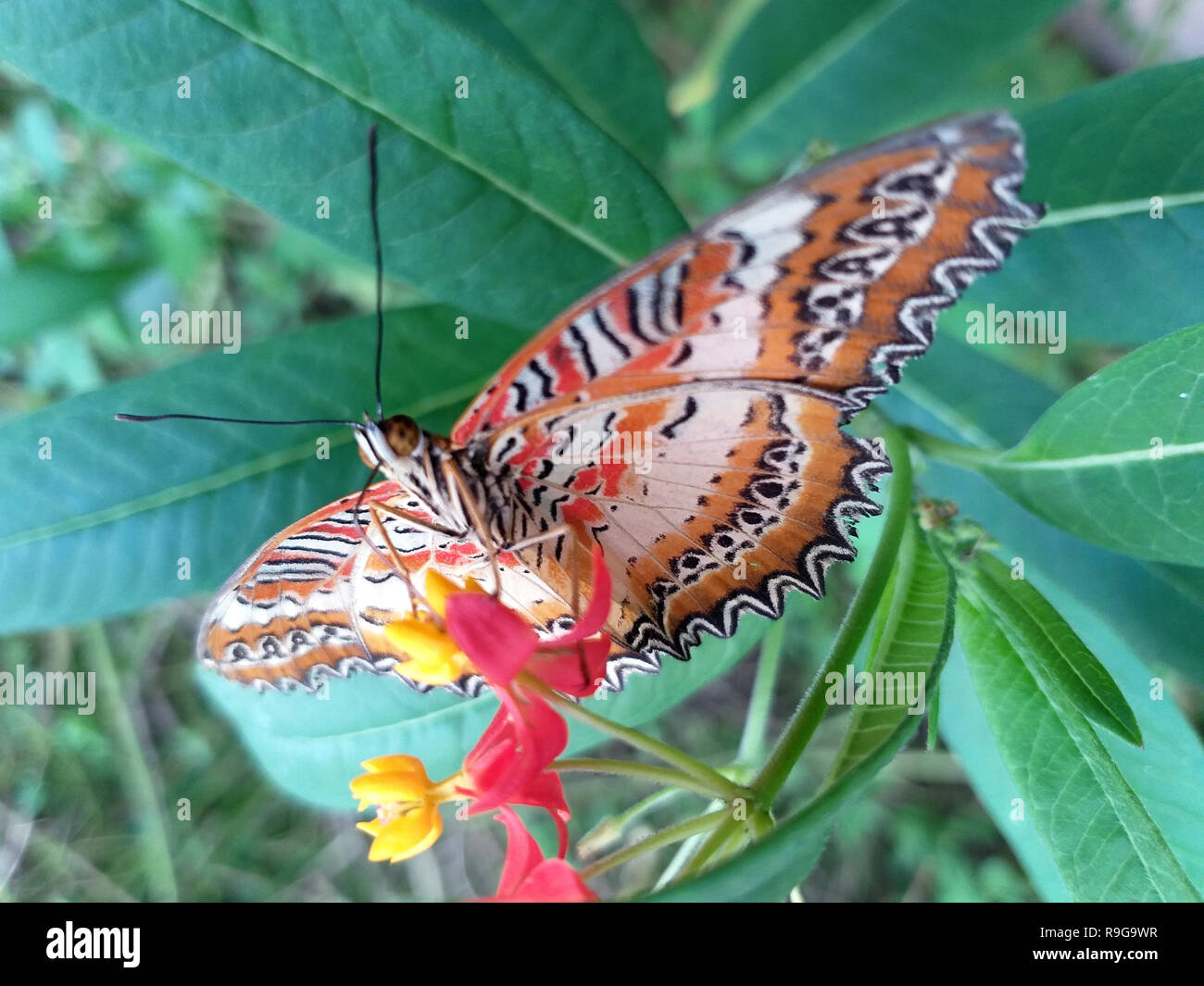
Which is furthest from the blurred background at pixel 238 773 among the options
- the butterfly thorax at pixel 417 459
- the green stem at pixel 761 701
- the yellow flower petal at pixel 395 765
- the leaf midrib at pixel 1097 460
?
the yellow flower petal at pixel 395 765

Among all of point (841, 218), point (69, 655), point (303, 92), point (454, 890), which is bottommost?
point (454, 890)

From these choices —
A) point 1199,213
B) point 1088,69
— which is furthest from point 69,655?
point 1088,69

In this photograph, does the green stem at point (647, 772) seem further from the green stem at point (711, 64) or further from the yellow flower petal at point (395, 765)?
the green stem at point (711, 64)

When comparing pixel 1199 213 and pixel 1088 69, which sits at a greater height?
pixel 1088 69

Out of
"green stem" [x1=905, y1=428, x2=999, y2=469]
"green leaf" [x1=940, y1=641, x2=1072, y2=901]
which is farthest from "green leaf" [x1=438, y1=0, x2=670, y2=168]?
"green leaf" [x1=940, y1=641, x2=1072, y2=901]

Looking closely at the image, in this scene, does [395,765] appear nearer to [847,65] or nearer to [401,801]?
[401,801]

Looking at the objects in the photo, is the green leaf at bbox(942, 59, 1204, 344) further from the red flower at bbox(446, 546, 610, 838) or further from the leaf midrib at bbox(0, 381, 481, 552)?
the leaf midrib at bbox(0, 381, 481, 552)

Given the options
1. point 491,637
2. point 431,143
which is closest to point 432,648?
point 491,637
